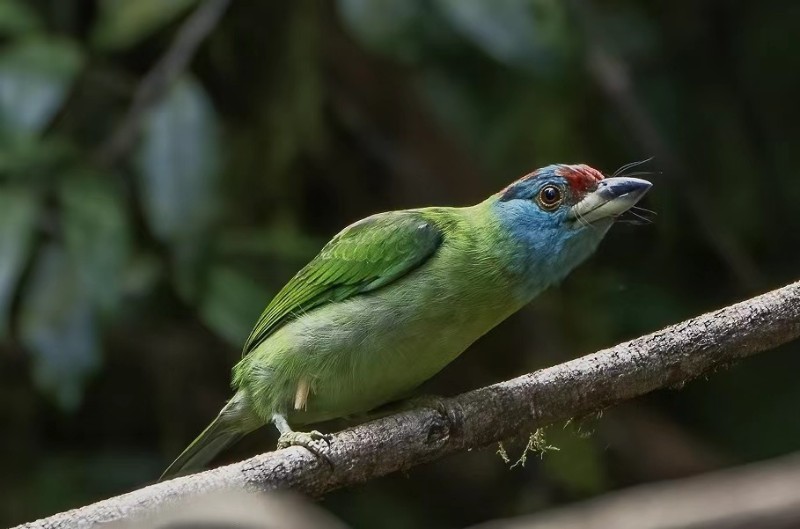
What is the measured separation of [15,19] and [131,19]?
44 centimetres

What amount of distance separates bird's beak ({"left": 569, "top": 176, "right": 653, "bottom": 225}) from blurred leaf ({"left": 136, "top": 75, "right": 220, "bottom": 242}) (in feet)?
4.66

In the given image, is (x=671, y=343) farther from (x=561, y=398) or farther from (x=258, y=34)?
(x=258, y=34)

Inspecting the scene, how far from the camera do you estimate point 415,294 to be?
8.57 ft

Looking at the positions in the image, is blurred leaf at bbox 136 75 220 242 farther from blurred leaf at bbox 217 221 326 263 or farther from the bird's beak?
the bird's beak

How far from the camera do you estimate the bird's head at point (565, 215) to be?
262 centimetres

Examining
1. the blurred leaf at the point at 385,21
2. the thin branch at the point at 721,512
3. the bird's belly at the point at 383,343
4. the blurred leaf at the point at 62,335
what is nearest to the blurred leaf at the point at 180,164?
the blurred leaf at the point at 62,335

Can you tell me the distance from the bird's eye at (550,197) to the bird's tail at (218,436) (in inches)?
35.2

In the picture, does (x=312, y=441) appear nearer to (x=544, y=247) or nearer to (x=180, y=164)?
(x=544, y=247)

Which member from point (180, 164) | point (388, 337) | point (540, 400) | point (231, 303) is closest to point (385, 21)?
point (180, 164)

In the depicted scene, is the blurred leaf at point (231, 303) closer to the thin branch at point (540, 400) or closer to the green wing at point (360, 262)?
the green wing at point (360, 262)

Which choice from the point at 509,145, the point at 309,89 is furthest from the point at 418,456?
the point at 309,89

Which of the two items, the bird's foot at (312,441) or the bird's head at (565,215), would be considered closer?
the bird's foot at (312,441)

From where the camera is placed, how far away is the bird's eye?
2697mm

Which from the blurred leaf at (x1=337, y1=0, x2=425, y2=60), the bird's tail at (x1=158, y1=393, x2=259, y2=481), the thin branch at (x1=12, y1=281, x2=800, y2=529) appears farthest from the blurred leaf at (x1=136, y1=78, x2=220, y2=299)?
the thin branch at (x1=12, y1=281, x2=800, y2=529)
